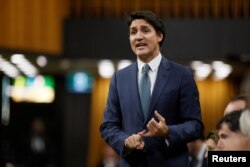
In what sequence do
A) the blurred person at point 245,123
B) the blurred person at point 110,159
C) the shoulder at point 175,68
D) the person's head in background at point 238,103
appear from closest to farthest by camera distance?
the blurred person at point 245,123, the shoulder at point 175,68, the person's head in background at point 238,103, the blurred person at point 110,159

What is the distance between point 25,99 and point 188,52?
5.60m

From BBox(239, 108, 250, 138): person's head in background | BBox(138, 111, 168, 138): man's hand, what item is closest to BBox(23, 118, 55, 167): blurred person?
BBox(138, 111, 168, 138): man's hand

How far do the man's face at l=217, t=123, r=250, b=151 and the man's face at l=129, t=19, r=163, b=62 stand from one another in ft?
1.97

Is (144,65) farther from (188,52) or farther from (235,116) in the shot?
(188,52)

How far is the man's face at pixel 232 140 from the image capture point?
283 cm

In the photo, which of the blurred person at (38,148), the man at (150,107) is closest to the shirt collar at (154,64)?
the man at (150,107)

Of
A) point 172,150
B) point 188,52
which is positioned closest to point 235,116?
point 172,150

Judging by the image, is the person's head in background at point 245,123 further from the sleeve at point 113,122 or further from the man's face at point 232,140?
the sleeve at point 113,122

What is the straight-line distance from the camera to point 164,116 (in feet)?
10.7

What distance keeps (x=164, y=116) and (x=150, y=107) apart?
3.4 inches

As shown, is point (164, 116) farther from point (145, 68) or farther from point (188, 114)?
point (145, 68)

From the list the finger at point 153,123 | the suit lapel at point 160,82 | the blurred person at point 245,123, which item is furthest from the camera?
the suit lapel at point 160,82

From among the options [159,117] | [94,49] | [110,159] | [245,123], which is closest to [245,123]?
[245,123]

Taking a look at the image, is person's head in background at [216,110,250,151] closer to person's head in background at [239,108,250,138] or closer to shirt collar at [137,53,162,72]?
person's head in background at [239,108,250,138]
